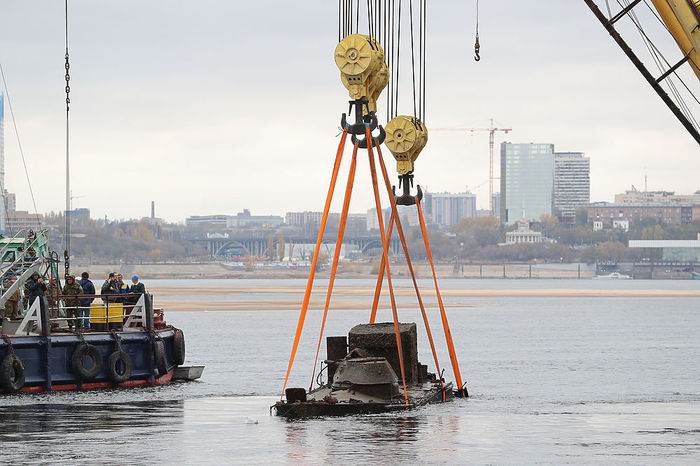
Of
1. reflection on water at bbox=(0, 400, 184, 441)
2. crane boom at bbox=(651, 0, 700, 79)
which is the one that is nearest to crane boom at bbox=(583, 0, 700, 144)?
crane boom at bbox=(651, 0, 700, 79)

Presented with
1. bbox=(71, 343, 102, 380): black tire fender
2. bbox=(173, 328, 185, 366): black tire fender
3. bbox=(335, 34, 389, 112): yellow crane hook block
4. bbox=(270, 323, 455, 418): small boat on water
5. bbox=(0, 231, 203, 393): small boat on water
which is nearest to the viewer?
bbox=(335, 34, 389, 112): yellow crane hook block

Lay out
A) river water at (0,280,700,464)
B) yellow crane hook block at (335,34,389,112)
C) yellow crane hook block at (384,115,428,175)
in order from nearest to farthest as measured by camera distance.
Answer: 1. river water at (0,280,700,464)
2. yellow crane hook block at (335,34,389,112)
3. yellow crane hook block at (384,115,428,175)

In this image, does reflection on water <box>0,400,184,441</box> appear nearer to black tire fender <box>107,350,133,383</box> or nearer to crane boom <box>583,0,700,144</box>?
black tire fender <box>107,350,133,383</box>

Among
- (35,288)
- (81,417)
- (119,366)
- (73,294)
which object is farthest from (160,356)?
(81,417)

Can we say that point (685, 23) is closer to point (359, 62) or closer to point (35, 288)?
point (359, 62)

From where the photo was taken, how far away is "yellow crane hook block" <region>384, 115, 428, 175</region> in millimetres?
40969

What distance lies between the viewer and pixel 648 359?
69.8 metres

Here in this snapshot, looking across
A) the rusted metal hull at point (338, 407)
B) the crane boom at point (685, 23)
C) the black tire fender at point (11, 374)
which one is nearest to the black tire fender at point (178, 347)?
the black tire fender at point (11, 374)

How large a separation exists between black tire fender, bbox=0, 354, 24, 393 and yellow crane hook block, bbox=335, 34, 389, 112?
1177 centimetres

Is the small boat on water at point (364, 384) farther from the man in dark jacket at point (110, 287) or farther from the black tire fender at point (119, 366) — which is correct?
the man in dark jacket at point (110, 287)

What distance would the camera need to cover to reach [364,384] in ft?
122

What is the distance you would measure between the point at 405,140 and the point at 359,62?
17.0 ft

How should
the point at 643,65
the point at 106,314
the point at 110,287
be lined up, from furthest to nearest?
the point at 110,287 → the point at 106,314 → the point at 643,65

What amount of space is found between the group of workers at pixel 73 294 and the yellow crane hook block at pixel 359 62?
36.3 ft
